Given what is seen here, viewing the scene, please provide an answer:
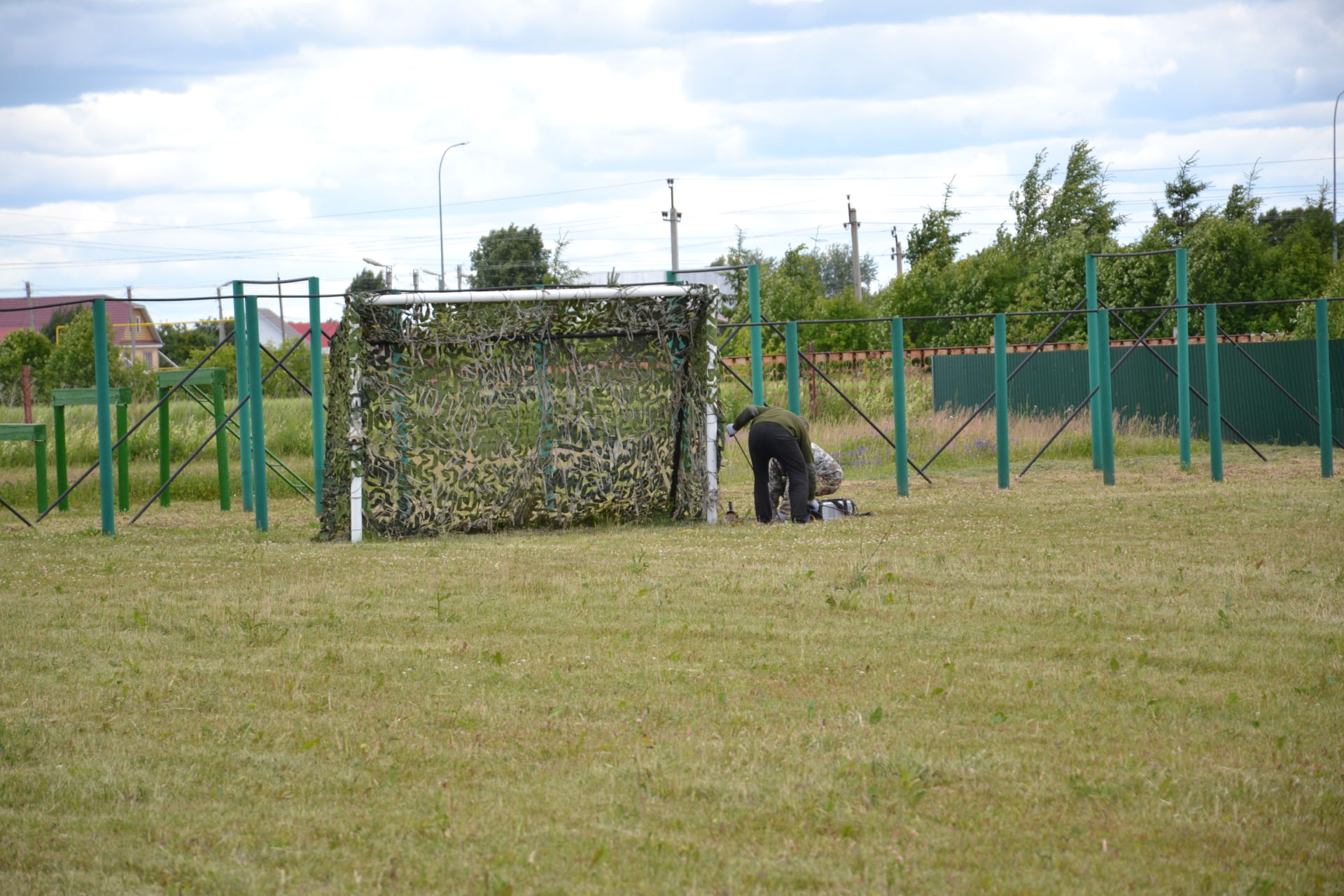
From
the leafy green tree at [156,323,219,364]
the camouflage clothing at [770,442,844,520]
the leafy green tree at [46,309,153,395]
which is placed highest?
the leafy green tree at [156,323,219,364]

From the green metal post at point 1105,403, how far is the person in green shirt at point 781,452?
15.9 feet

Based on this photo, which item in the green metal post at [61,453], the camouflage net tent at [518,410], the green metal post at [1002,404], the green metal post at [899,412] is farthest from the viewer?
the green metal post at [61,453]

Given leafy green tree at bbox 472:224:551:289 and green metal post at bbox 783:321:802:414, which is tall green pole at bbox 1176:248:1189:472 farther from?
leafy green tree at bbox 472:224:551:289

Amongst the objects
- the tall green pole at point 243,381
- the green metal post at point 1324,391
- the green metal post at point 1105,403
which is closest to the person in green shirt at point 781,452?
the green metal post at point 1105,403

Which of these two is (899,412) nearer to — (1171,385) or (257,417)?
(257,417)

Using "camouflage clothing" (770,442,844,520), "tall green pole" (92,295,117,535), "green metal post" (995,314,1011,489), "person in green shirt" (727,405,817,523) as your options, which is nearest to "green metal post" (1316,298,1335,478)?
"green metal post" (995,314,1011,489)

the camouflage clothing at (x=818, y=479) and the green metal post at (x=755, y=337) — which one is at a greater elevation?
the green metal post at (x=755, y=337)

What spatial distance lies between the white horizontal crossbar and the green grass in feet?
10.2

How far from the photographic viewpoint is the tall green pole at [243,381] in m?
13.5

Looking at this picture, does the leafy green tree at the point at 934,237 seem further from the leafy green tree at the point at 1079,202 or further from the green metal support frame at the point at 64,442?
the green metal support frame at the point at 64,442

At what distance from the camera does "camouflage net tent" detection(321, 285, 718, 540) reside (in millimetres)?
12367

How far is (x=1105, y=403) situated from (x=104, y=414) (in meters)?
12.2

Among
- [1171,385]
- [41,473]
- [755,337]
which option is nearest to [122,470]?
[41,473]

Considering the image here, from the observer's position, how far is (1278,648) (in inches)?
259
